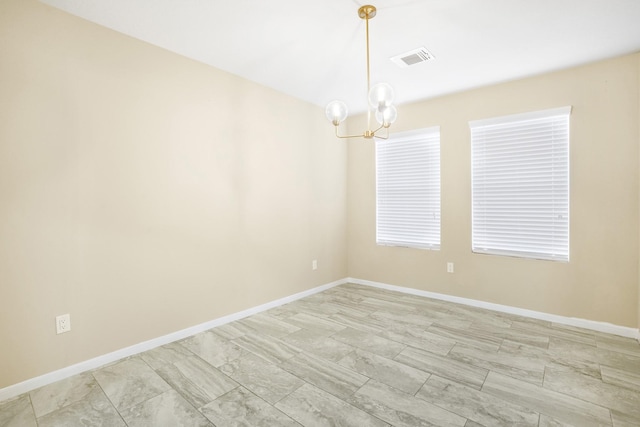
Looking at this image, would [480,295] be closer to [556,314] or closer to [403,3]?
[556,314]

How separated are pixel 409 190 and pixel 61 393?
399 cm

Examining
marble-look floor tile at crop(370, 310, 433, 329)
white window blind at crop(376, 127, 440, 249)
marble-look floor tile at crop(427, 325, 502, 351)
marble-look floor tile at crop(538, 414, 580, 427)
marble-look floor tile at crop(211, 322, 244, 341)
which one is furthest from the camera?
white window blind at crop(376, 127, 440, 249)

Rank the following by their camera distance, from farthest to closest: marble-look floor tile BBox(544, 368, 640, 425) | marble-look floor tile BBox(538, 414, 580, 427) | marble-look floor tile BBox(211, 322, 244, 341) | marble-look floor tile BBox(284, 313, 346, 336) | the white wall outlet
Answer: marble-look floor tile BBox(284, 313, 346, 336)
marble-look floor tile BBox(211, 322, 244, 341)
the white wall outlet
marble-look floor tile BBox(544, 368, 640, 425)
marble-look floor tile BBox(538, 414, 580, 427)

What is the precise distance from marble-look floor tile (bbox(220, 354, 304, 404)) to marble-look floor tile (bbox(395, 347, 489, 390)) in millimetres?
902

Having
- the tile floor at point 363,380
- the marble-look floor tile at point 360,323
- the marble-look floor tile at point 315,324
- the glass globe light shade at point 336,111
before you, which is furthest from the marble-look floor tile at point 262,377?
the glass globe light shade at point 336,111

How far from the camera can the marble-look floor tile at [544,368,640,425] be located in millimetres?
1922

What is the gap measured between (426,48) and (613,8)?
1.25 metres

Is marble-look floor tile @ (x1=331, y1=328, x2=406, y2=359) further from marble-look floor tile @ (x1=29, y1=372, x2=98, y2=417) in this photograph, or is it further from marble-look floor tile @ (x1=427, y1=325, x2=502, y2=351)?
marble-look floor tile @ (x1=29, y1=372, x2=98, y2=417)

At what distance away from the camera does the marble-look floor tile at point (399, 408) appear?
1.79m

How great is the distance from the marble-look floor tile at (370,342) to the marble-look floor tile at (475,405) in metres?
0.49

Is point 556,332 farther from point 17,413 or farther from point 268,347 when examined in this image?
point 17,413

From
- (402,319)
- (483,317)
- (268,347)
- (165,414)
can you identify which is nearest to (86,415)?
(165,414)

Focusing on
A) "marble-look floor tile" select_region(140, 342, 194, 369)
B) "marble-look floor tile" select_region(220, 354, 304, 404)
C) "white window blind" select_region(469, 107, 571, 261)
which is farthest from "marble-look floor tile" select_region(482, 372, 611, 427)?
"marble-look floor tile" select_region(140, 342, 194, 369)

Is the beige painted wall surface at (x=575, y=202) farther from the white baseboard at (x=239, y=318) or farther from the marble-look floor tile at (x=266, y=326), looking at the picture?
the marble-look floor tile at (x=266, y=326)
